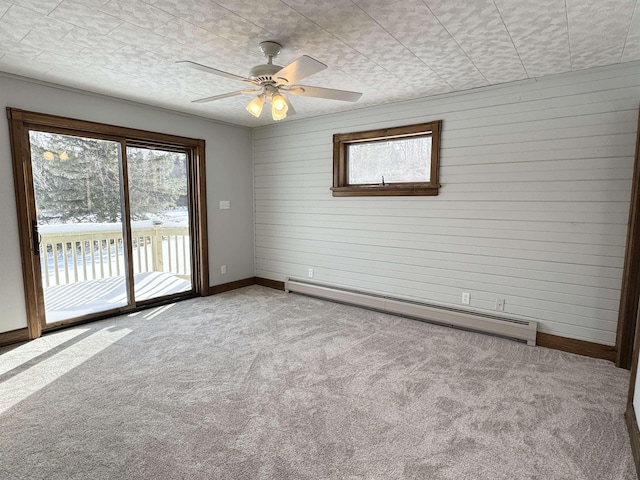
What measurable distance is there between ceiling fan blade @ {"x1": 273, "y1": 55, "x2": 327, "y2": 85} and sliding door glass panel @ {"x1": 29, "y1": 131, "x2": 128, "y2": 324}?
2769 millimetres

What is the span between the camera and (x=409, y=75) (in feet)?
10.4

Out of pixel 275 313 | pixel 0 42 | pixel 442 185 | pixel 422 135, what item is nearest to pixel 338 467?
pixel 275 313

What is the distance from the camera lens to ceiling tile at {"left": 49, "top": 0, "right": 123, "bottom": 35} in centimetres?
203

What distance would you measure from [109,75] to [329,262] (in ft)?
10.8

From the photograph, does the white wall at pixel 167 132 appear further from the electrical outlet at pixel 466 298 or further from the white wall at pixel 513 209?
the electrical outlet at pixel 466 298

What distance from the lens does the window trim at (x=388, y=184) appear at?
12.4 ft

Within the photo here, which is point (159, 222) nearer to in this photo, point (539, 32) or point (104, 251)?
point (104, 251)

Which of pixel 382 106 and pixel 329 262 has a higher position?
pixel 382 106

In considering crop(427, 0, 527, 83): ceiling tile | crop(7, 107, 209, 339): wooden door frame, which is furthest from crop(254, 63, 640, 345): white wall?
crop(7, 107, 209, 339): wooden door frame

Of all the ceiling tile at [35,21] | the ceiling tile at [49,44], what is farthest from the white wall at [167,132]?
the ceiling tile at [35,21]

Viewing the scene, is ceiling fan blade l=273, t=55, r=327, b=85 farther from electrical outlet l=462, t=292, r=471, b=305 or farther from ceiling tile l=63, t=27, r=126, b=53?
electrical outlet l=462, t=292, r=471, b=305

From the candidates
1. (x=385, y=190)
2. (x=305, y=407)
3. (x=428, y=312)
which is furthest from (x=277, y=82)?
(x=428, y=312)

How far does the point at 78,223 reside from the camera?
3.81 m

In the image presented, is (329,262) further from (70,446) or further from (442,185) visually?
(70,446)
